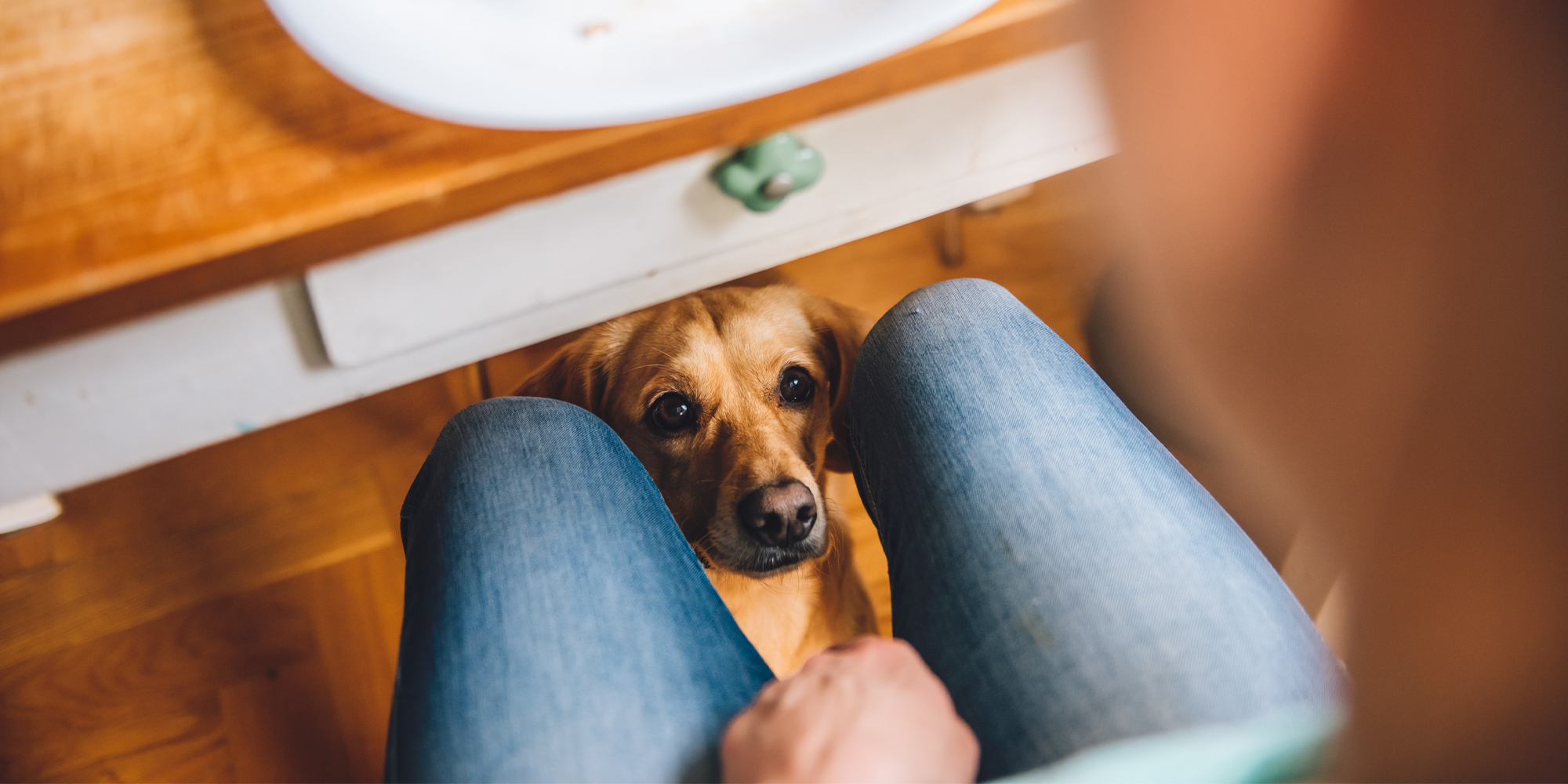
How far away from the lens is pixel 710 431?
108cm

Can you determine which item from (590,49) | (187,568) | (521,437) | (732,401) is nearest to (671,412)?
(732,401)

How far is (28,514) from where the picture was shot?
1294 millimetres

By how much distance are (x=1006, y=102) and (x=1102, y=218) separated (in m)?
0.39

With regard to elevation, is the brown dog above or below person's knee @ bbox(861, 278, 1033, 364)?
below

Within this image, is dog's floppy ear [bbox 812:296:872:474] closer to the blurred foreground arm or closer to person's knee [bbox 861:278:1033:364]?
person's knee [bbox 861:278:1033:364]

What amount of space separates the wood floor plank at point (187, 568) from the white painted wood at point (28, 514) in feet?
0.26

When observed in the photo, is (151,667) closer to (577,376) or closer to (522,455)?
(577,376)

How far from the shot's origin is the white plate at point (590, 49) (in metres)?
0.47

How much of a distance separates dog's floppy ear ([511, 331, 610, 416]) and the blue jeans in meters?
0.38

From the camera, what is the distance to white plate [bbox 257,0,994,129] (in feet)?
1.56

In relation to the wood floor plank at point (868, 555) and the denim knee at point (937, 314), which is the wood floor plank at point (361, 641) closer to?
the wood floor plank at point (868, 555)

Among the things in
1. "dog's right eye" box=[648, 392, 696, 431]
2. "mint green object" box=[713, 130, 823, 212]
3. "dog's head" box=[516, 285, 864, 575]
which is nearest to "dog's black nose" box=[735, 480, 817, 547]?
"dog's head" box=[516, 285, 864, 575]

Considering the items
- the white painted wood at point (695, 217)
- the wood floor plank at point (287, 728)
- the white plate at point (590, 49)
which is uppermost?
the white plate at point (590, 49)

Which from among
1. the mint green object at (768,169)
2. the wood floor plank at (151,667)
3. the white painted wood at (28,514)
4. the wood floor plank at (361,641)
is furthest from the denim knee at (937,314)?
the white painted wood at (28,514)
